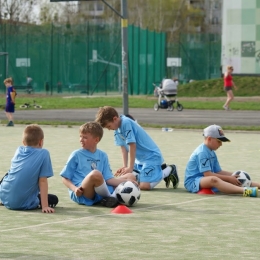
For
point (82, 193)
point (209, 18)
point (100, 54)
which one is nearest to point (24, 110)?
point (100, 54)

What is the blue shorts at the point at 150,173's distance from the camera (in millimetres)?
12656

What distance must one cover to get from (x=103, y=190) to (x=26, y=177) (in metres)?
0.96

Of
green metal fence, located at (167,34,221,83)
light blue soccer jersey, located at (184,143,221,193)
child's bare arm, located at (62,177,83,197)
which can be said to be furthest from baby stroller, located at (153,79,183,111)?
child's bare arm, located at (62,177,83,197)

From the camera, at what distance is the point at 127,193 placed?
1090cm

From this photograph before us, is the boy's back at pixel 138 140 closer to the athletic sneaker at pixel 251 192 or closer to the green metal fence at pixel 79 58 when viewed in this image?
the athletic sneaker at pixel 251 192

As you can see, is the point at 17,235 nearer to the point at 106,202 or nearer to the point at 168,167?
the point at 106,202

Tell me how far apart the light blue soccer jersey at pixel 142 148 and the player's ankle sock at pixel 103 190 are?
1526mm

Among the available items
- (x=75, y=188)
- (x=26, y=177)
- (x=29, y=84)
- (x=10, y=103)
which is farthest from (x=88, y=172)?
(x=29, y=84)

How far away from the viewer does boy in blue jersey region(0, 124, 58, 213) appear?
10367 mm

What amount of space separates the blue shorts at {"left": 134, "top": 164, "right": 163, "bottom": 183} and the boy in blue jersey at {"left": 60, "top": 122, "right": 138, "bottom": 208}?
1425 mm

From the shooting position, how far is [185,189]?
12.8 meters

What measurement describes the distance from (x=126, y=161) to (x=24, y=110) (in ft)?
79.4

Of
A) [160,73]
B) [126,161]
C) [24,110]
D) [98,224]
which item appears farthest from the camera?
[160,73]

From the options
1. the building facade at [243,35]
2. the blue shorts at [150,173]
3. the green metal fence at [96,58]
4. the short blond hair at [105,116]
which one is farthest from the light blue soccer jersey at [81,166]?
the green metal fence at [96,58]
